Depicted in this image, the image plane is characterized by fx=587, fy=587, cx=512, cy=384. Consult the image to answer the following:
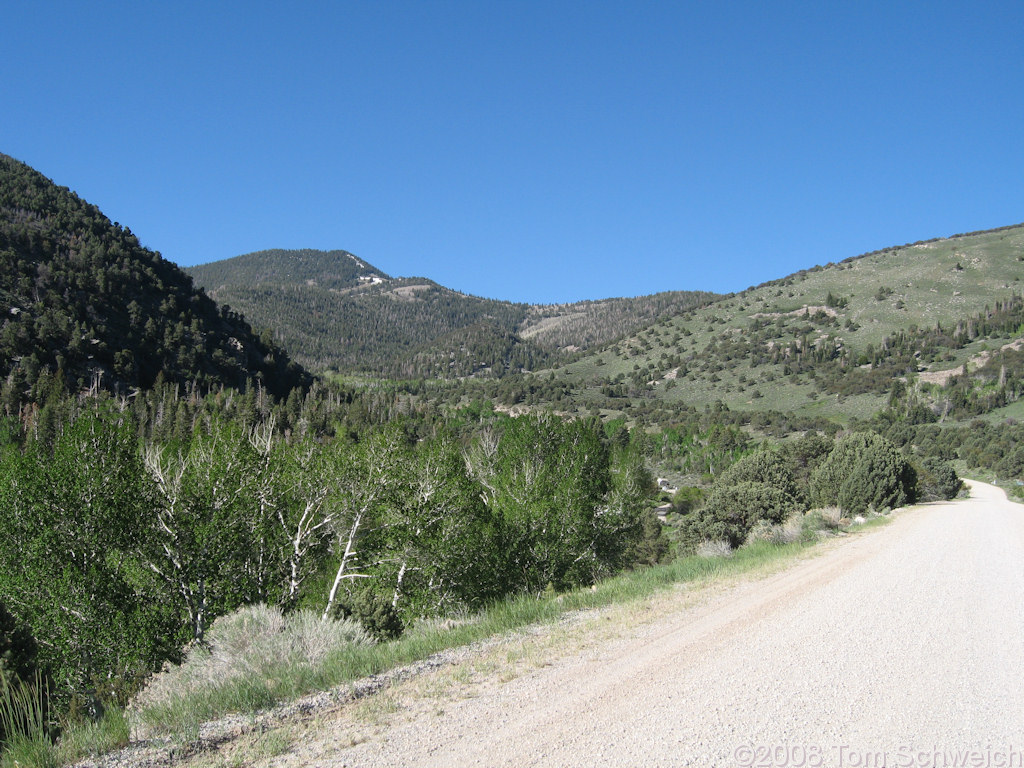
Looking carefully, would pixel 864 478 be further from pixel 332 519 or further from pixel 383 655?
pixel 383 655

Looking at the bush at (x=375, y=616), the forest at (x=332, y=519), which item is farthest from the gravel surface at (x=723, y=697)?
the bush at (x=375, y=616)

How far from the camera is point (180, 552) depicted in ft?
64.4

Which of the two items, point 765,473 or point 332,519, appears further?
point 765,473

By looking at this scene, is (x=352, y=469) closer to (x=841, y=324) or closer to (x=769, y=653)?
(x=769, y=653)

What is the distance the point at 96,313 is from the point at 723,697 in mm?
141184

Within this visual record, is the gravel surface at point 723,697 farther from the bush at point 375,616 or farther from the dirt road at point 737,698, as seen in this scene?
the bush at point 375,616

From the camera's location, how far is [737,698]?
5648mm

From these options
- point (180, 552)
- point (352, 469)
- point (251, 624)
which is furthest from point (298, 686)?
point (352, 469)

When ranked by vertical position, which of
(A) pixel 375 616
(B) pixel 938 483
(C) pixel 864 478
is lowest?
(B) pixel 938 483

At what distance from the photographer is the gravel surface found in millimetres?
4742

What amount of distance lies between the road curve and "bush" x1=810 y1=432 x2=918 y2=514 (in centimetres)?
2670
